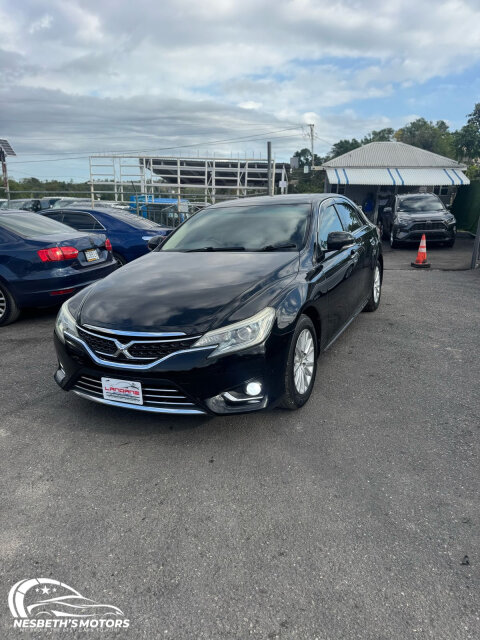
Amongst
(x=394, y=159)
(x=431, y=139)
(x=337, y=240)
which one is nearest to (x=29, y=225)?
(x=337, y=240)

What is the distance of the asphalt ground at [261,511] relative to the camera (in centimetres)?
187

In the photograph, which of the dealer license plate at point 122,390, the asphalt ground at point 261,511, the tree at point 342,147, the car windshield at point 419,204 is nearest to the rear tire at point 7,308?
the asphalt ground at point 261,511

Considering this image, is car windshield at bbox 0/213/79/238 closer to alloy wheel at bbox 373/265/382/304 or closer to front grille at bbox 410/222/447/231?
alloy wheel at bbox 373/265/382/304

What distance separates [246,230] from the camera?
14.2 ft

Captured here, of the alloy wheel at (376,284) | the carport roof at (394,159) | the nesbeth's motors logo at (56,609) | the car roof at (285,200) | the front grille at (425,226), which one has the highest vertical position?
the carport roof at (394,159)

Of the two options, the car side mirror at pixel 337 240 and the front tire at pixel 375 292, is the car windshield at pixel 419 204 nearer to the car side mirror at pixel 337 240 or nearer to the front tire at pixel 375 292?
the front tire at pixel 375 292

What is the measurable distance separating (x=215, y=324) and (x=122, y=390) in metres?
0.77

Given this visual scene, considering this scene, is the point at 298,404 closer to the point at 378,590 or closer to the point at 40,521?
the point at 378,590

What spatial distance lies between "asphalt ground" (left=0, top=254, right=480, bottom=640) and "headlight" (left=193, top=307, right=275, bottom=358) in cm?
72

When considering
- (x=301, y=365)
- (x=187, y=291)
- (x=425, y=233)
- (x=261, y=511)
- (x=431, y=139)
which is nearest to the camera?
(x=261, y=511)

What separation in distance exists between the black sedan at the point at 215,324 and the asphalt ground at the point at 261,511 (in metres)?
0.34

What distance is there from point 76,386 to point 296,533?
187 cm

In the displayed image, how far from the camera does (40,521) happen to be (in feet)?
7.89

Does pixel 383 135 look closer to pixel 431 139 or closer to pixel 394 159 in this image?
pixel 431 139
